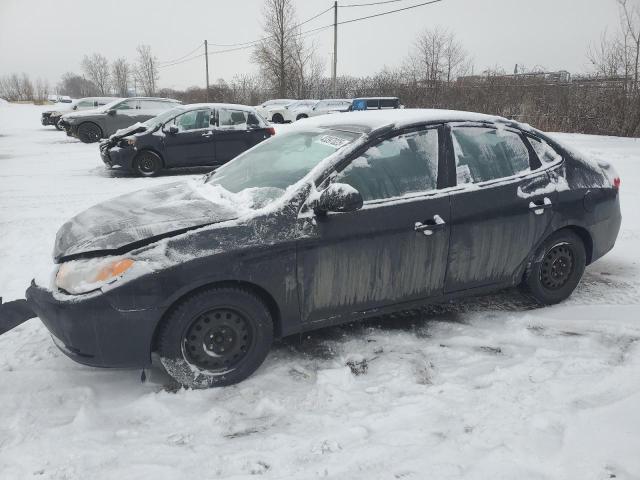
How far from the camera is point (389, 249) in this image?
3.35 m

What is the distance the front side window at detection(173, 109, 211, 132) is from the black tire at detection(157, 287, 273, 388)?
856 centimetres

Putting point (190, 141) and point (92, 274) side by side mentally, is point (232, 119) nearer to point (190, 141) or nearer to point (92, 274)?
point (190, 141)

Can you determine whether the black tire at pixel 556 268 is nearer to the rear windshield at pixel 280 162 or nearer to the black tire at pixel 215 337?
the rear windshield at pixel 280 162

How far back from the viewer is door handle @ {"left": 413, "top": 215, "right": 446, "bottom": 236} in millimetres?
3404

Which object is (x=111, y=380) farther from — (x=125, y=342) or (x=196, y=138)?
(x=196, y=138)

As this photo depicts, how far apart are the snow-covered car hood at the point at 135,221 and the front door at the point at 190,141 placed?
7308mm

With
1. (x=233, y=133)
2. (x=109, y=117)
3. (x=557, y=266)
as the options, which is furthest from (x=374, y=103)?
(x=557, y=266)

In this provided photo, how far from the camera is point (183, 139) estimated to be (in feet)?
35.3

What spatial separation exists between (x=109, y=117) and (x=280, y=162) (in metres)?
15.0

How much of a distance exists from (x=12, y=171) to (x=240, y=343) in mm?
10235

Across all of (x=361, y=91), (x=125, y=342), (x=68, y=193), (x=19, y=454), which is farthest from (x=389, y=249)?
(x=361, y=91)

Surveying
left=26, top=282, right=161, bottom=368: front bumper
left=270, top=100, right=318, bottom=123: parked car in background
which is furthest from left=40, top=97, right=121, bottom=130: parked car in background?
left=26, top=282, right=161, bottom=368: front bumper

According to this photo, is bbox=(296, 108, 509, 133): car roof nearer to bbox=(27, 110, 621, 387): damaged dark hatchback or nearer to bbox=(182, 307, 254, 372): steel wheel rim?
bbox=(27, 110, 621, 387): damaged dark hatchback

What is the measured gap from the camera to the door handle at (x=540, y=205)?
383 cm
